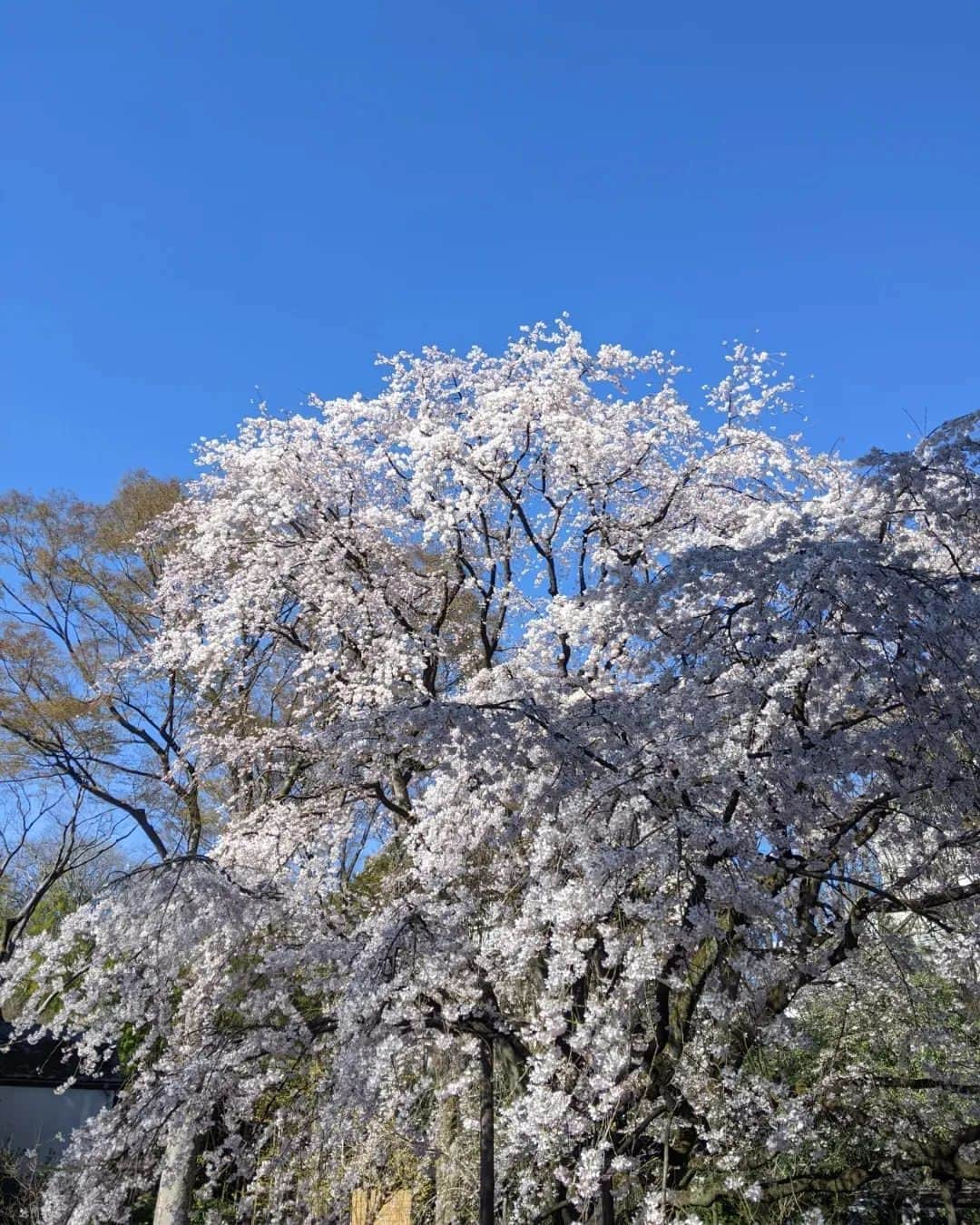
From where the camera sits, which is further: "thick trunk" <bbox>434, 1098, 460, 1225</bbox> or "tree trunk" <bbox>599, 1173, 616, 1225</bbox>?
"thick trunk" <bbox>434, 1098, 460, 1225</bbox>

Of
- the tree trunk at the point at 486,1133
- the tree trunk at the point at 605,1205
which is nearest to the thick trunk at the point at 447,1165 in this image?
the tree trunk at the point at 486,1133

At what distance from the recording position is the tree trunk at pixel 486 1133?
17.9 feet

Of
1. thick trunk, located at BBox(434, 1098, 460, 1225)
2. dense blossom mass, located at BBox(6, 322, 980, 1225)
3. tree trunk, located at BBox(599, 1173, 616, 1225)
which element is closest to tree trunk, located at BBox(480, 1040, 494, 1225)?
dense blossom mass, located at BBox(6, 322, 980, 1225)

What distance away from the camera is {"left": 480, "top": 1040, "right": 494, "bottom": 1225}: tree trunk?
5.44 m

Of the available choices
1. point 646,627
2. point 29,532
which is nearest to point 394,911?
point 646,627

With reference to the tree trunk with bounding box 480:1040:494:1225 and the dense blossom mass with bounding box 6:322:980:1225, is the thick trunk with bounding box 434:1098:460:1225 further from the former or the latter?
the tree trunk with bounding box 480:1040:494:1225

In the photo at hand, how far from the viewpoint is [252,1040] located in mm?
5965

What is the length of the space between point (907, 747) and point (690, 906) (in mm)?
1280

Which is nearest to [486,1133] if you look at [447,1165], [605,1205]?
[605,1205]

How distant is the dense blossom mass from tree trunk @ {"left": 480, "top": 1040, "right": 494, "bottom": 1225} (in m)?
0.02

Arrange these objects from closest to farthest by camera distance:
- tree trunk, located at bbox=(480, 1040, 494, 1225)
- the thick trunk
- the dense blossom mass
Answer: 1. the dense blossom mass
2. tree trunk, located at bbox=(480, 1040, 494, 1225)
3. the thick trunk

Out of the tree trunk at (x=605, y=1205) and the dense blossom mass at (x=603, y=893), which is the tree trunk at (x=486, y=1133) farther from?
the tree trunk at (x=605, y=1205)

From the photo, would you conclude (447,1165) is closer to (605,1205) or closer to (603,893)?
(605,1205)

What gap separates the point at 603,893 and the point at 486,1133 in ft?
6.78
